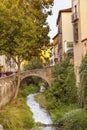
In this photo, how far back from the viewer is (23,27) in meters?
43.1

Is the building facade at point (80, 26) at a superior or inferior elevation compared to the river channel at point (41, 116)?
superior

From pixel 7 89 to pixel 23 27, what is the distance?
7251mm

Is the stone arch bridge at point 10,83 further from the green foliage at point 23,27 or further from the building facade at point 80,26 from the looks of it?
the building facade at point 80,26

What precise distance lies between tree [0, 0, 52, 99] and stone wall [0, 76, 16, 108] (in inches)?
121

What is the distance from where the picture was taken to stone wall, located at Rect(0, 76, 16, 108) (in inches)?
1646

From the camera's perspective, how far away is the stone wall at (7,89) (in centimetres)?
4181

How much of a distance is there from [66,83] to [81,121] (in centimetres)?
1630

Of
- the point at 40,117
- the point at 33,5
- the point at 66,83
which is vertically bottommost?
the point at 40,117

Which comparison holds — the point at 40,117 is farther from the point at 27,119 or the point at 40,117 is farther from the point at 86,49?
the point at 86,49

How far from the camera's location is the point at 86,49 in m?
39.4

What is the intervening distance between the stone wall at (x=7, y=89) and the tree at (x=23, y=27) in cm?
307

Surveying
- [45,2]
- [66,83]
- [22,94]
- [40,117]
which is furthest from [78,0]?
[22,94]

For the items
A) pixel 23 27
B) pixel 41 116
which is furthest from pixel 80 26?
pixel 41 116

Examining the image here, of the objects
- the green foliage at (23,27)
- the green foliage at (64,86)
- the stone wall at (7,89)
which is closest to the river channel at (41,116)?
the green foliage at (64,86)
